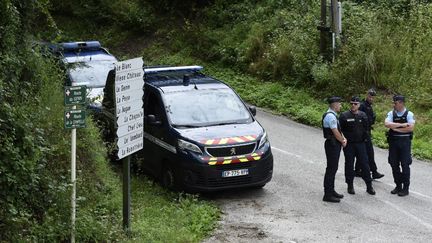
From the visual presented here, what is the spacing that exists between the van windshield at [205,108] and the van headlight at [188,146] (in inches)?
19.6

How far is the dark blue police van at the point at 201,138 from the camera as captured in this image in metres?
10.3

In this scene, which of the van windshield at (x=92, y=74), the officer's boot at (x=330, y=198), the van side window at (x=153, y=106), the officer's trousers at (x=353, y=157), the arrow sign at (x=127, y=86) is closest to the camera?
the arrow sign at (x=127, y=86)

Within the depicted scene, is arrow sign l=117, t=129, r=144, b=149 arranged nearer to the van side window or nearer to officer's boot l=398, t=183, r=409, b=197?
the van side window

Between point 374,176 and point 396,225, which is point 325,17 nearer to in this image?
point 374,176

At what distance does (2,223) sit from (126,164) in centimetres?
176

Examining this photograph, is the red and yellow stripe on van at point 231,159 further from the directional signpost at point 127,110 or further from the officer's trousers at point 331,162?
the directional signpost at point 127,110

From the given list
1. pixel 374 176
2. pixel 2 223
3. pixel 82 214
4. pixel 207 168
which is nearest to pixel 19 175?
pixel 2 223

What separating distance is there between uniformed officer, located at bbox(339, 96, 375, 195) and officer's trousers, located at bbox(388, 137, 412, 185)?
1.61ft

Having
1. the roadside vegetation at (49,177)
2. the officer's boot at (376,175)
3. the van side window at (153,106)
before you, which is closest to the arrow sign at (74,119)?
the roadside vegetation at (49,177)

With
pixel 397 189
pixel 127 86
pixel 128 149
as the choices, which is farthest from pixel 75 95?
pixel 397 189

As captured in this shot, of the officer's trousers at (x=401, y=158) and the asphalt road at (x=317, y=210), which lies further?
the officer's trousers at (x=401, y=158)

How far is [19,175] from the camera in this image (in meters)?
6.65

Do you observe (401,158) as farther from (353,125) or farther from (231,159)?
(231,159)

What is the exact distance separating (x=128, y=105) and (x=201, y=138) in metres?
2.89
